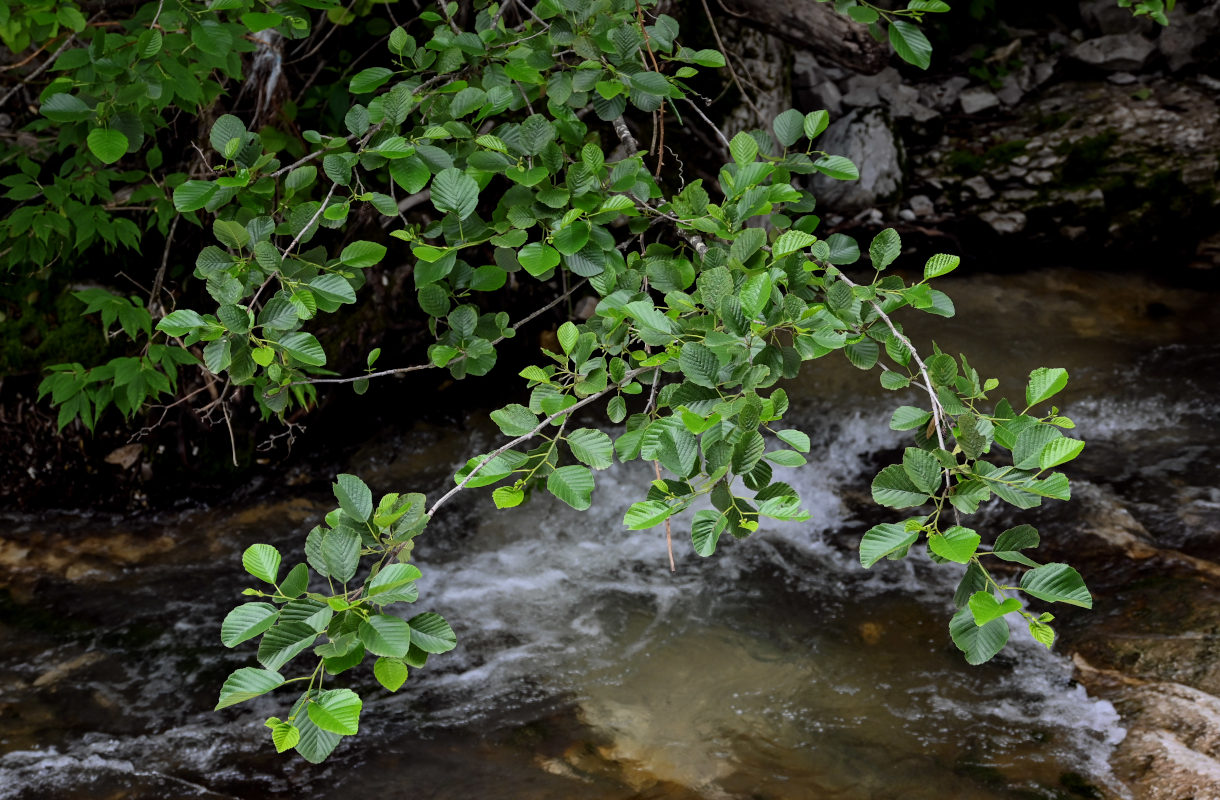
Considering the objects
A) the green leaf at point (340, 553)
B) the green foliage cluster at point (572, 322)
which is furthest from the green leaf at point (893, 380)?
the green leaf at point (340, 553)

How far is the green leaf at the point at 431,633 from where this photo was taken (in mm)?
1196

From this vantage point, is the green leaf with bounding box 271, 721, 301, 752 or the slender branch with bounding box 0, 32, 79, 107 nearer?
the green leaf with bounding box 271, 721, 301, 752

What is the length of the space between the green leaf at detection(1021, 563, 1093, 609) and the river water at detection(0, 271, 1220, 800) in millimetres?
1964

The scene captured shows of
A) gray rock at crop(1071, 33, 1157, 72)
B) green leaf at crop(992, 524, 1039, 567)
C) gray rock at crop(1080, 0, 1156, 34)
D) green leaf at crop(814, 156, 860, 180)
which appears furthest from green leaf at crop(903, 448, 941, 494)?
gray rock at crop(1080, 0, 1156, 34)

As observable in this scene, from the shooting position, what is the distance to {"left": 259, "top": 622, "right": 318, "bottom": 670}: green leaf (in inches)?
44.5

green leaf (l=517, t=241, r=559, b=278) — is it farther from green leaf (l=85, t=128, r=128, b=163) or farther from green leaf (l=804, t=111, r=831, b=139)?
green leaf (l=85, t=128, r=128, b=163)

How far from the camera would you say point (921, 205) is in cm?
643

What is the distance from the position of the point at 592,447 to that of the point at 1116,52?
7.39 metres

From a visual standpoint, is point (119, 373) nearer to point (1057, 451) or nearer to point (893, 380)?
point (893, 380)

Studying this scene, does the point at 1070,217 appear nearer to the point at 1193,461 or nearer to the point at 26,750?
the point at 1193,461

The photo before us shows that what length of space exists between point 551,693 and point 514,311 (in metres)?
2.22

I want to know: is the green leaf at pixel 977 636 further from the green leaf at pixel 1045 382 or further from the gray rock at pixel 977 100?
the gray rock at pixel 977 100

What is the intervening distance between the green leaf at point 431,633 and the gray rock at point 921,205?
19.4 feet

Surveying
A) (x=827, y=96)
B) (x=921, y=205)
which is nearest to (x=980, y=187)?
(x=921, y=205)
